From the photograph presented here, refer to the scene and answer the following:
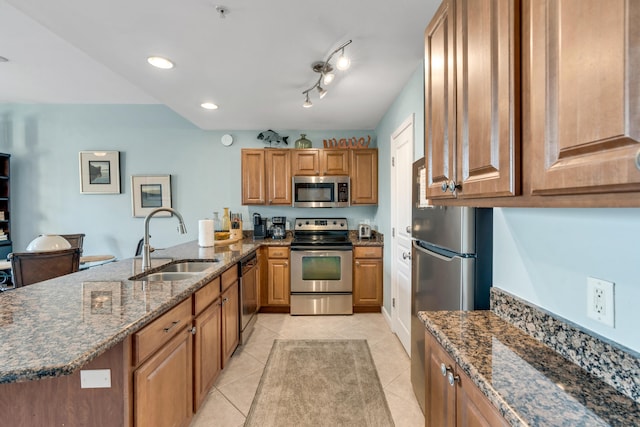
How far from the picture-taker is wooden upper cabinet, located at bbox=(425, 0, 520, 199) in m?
0.72

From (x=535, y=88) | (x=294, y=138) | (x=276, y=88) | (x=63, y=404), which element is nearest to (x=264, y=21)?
(x=276, y=88)

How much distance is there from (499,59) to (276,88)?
2168 mm

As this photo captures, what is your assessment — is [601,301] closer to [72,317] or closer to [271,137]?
[72,317]

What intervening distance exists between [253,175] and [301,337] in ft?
Answer: 6.92

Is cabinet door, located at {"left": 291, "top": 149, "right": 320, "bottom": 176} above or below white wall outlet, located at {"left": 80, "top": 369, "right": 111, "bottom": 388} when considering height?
above

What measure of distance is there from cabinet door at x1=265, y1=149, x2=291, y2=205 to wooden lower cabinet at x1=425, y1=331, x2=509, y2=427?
2836 millimetres

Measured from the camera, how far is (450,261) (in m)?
1.41

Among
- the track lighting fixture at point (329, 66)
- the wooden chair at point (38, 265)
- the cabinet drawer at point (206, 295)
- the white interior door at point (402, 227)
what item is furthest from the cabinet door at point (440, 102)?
the wooden chair at point (38, 265)

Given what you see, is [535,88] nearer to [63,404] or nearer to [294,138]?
[63,404]

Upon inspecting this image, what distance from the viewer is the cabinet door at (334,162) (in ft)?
12.2

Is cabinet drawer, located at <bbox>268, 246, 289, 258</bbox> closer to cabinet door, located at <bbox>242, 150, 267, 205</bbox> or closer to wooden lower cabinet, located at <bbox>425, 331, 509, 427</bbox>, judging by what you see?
cabinet door, located at <bbox>242, 150, 267, 205</bbox>

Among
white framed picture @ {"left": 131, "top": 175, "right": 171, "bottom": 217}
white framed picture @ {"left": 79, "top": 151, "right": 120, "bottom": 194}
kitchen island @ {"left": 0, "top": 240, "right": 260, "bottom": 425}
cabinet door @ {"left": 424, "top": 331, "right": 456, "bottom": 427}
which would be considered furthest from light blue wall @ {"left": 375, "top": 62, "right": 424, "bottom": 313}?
white framed picture @ {"left": 79, "top": 151, "right": 120, "bottom": 194}

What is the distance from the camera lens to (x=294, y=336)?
9.36ft

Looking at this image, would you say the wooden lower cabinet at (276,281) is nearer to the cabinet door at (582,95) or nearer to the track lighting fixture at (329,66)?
the track lighting fixture at (329,66)
